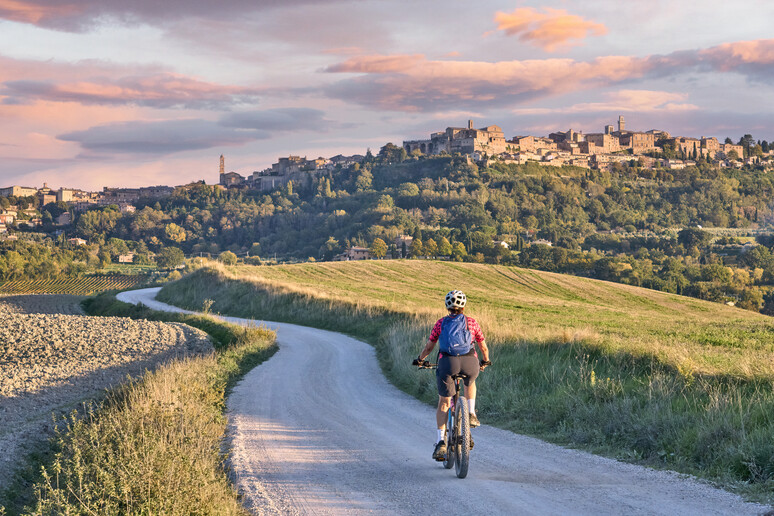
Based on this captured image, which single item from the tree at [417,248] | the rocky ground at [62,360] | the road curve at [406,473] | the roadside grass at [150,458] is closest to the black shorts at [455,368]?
the road curve at [406,473]

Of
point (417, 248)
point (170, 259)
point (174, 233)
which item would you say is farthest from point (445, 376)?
point (174, 233)

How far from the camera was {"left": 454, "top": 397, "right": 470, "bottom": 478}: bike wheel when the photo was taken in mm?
8828

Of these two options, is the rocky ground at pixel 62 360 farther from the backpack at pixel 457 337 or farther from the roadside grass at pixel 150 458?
the backpack at pixel 457 337

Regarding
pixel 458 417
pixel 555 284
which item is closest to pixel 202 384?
pixel 458 417

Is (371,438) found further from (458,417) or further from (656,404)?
(656,404)

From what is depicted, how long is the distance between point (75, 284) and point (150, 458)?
106 meters

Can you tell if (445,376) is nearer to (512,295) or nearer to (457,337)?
(457,337)

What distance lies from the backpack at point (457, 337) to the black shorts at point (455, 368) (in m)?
0.08

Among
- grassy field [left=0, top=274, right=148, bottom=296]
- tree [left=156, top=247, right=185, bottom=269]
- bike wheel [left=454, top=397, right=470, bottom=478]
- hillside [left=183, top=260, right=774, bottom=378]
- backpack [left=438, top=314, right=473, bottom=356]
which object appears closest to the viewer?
bike wheel [left=454, top=397, right=470, bottom=478]

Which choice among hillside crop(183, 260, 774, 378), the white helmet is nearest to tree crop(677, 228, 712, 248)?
hillside crop(183, 260, 774, 378)

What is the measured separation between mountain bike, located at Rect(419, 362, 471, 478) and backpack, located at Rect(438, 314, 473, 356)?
352 mm

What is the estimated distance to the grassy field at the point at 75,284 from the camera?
94.1 metres

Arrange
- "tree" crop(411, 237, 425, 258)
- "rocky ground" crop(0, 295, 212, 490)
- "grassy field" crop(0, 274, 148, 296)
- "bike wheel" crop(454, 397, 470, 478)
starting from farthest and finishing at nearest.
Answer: "tree" crop(411, 237, 425, 258) → "grassy field" crop(0, 274, 148, 296) → "rocky ground" crop(0, 295, 212, 490) → "bike wheel" crop(454, 397, 470, 478)

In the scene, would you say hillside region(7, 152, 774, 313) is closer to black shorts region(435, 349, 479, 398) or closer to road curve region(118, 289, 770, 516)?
road curve region(118, 289, 770, 516)
